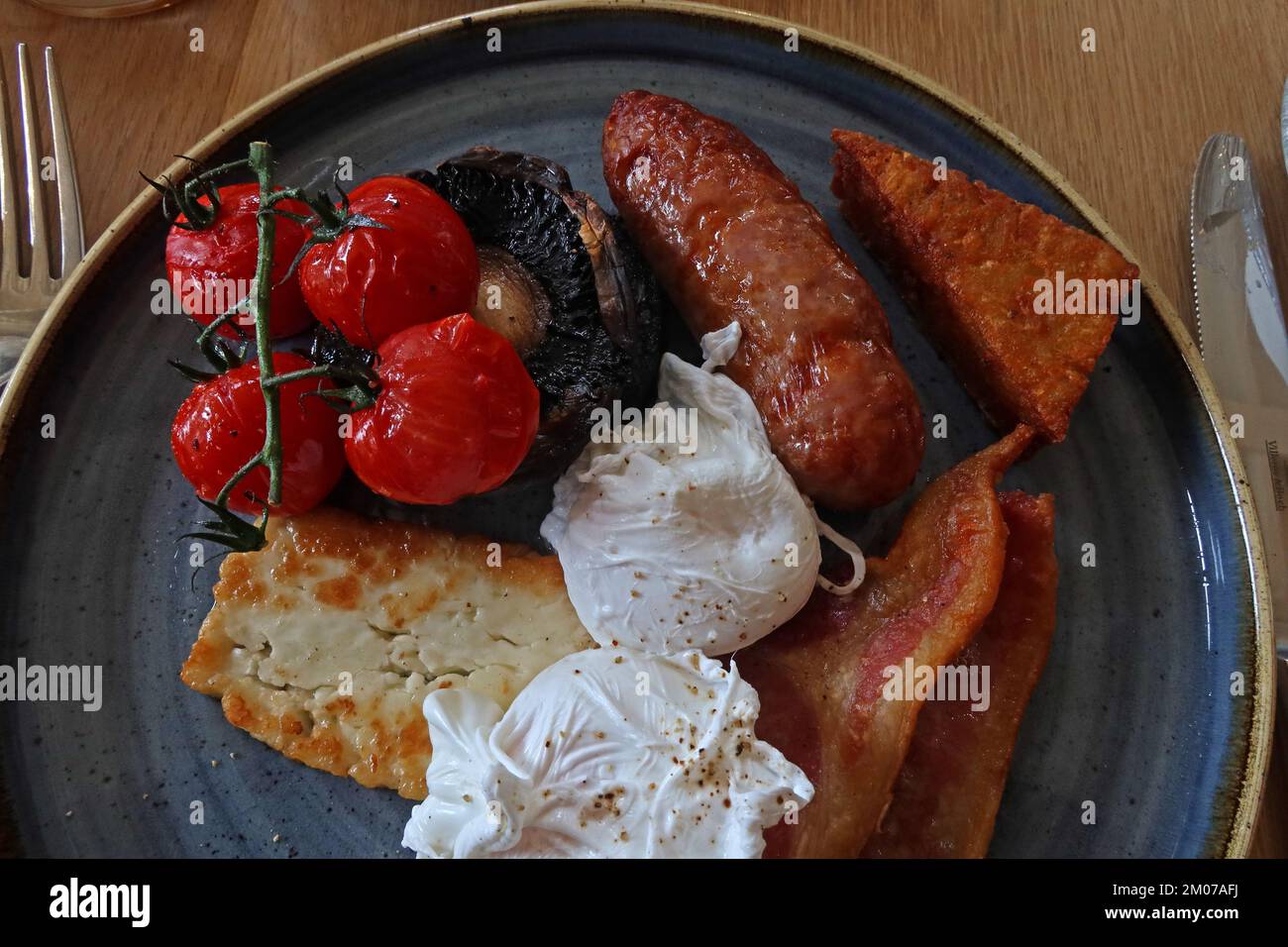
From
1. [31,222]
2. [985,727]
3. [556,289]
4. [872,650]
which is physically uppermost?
[31,222]

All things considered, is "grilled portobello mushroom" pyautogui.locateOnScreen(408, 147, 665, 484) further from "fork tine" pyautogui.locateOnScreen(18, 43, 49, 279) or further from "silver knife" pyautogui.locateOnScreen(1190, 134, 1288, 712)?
"silver knife" pyautogui.locateOnScreen(1190, 134, 1288, 712)

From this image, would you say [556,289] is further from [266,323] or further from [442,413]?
[266,323]

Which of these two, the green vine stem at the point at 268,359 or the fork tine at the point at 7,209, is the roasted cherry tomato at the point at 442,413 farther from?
the fork tine at the point at 7,209

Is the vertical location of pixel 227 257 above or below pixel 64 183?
below

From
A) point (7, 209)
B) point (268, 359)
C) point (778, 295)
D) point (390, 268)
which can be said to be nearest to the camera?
point (268, 359)

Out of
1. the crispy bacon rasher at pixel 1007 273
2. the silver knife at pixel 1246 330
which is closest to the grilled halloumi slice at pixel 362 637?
the crispy bacon rasher at pixel 1007 273

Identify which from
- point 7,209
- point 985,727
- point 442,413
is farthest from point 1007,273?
point 7,209

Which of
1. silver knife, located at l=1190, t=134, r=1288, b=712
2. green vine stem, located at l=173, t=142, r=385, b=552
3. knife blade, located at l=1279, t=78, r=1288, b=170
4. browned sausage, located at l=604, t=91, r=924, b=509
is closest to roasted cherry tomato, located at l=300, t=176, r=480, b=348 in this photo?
green vine stem, located at l=173, t=142, r=385, b=552
